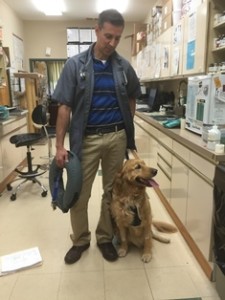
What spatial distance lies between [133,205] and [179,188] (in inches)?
21.6

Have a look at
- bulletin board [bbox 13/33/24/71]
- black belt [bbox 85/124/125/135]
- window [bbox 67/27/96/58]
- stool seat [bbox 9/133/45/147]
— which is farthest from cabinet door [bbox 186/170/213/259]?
window [bbox 67/27/96/58]

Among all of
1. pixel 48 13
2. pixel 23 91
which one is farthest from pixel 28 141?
pixel 48 13

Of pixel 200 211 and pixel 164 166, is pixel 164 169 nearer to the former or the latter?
pixel 164 166

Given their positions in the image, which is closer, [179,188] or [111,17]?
[111,17]

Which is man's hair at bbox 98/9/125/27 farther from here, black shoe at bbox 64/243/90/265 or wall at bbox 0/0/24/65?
wall at bbox 0/0/24/65

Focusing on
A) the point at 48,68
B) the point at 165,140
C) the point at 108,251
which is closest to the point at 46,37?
the point at 48,68

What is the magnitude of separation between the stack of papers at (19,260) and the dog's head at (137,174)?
0.84m

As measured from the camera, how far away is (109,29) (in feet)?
5.31

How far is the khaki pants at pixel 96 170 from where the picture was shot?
1836 mm

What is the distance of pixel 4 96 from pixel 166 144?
2772mm

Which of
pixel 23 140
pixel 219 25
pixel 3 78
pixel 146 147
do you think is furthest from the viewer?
pixel 3 78

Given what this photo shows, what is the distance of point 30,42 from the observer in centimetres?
659

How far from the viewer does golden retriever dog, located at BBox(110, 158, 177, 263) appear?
1.83 metres

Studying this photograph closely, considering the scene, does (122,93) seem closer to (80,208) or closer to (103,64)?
(103,64)
